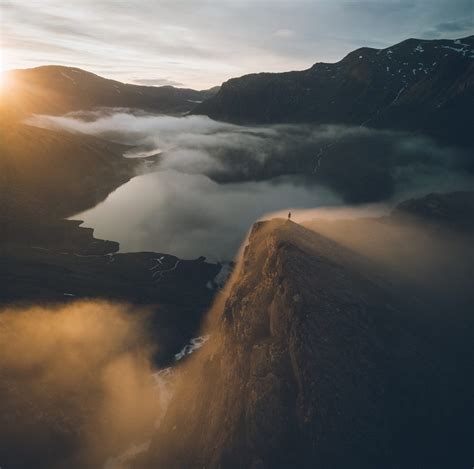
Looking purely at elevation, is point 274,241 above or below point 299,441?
above

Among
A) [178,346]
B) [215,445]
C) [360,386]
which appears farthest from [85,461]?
[360,386]

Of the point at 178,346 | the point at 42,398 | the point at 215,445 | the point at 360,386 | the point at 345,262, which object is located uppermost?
the point at 345,262

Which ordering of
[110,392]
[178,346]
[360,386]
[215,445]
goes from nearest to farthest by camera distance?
[360,386] < [215,445] < [110,392] < [178,346]

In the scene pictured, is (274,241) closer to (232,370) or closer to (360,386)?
(232,370)

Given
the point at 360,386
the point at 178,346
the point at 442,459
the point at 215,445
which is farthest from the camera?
the point at 178,346

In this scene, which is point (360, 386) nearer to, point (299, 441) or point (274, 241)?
point (299, 441)

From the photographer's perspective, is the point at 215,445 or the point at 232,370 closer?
the point at 215,445

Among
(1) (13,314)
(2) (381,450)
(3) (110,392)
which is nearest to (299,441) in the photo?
(2) (381,450)
